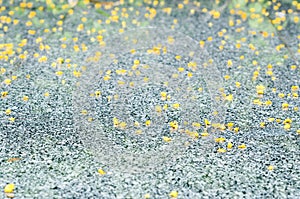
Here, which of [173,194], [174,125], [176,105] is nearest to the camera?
[173,194]

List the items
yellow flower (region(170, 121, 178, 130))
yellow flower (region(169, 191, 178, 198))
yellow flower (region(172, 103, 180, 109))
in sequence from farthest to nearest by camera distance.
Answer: yellow flower (region(172, 103, 180, 109)) < yellow flower (region(170, 121, 178, 130)) < yellow flower (region(169, 191, 178, 198))

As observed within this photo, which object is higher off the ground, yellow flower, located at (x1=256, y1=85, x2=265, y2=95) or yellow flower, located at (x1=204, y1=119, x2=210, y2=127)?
yellow flower, located at (x1=256, y1=85, x2=265, y2=95)

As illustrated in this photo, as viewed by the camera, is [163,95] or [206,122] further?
[163,95]

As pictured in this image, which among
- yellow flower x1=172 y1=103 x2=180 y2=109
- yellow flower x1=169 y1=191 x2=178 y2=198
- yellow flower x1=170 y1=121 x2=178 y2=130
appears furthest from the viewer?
yellow flower x1=172 y1=103 x2=180 y2=109

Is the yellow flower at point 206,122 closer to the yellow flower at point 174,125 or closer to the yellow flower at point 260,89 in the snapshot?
the yellow flower at point 174,125

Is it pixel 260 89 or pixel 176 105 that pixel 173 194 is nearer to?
pixel 176 105

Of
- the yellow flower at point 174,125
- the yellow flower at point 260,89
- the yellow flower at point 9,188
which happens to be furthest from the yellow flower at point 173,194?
the yellow flower at point 260,89

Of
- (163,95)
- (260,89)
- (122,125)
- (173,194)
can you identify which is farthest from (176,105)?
(173,194)

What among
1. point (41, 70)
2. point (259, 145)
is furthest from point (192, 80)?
point (41, 70)

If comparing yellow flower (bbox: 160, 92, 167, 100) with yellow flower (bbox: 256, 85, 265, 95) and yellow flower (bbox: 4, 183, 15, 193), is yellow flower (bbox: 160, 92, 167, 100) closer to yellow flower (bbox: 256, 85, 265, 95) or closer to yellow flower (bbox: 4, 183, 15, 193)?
yellow flower (bbox: 256, 85, 265, 95)

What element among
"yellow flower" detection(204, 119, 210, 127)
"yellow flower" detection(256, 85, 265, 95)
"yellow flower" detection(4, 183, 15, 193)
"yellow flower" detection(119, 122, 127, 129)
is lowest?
"yellow flower" detection(4, 183, 15, 193)


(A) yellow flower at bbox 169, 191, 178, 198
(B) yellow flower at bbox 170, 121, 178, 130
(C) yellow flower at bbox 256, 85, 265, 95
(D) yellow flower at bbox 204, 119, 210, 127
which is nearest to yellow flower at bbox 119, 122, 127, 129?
(B) yellow flower at bbox 170, 121, 178, 130
